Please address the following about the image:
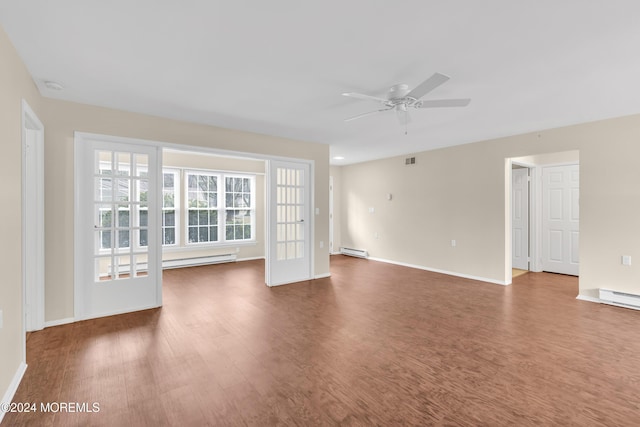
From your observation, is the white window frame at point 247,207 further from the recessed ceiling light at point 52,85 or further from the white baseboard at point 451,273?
the recessed ceiling light at point 52,85

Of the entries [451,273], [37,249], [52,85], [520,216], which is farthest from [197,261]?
[520,216]

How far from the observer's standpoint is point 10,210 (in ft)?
7.06

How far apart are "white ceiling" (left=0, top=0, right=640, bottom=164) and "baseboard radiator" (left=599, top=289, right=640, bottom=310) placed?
7.63ft

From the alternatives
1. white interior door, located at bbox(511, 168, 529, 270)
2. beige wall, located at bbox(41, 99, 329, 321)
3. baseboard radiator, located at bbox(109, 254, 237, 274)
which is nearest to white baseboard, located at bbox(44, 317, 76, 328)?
beige wall, located at bbox(41, 99, 329, 321)

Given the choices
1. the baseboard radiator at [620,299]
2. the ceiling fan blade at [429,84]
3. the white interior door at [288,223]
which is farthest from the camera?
the white interior door at [288,223]

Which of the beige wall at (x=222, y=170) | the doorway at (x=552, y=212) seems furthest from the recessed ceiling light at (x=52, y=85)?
the doorway at (x=552, y=212)

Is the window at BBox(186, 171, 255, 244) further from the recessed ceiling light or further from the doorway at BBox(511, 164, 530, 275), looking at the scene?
the doorway at BBox(511, 164, 530, 275)

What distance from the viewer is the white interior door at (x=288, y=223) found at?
199 inches

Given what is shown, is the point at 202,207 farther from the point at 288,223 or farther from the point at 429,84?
the point at 429,84

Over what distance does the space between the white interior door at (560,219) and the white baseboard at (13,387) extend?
7870 millimetres

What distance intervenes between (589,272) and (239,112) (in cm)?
528

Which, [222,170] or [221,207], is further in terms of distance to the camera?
[221,207]

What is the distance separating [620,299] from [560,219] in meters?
2.39

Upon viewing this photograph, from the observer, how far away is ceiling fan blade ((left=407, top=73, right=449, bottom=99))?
2197 mm
